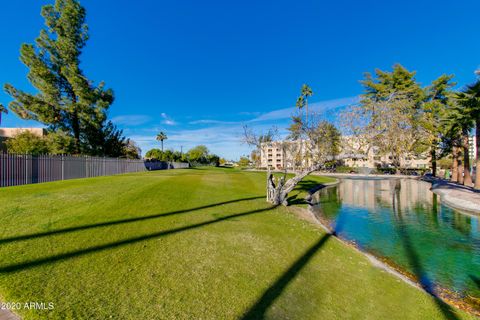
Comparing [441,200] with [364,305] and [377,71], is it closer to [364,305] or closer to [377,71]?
[364,305]

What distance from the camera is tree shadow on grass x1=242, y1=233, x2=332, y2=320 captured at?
3.18 m

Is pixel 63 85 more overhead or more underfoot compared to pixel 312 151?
more overhead

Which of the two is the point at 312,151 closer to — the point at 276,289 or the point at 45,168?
the point at 276,289

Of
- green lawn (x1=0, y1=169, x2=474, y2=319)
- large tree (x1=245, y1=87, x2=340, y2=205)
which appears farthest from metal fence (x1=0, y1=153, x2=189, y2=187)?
large tree (x1=245, y1=87, x2=340, y2=205)

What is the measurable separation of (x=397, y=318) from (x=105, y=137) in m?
29.7

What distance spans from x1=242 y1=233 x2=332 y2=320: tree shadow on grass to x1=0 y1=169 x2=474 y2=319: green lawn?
18mm

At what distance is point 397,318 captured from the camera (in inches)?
139

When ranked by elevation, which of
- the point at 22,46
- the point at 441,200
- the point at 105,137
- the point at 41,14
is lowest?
the point at 441,200

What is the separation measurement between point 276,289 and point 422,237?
8.01 m

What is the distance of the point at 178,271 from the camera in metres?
4.03

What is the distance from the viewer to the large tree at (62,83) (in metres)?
19.8

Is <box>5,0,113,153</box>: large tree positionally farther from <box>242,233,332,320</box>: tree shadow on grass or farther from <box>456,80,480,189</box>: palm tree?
<box>456,80,480,189</box>: palm tree

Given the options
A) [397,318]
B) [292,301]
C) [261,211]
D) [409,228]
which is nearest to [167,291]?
[292,301]

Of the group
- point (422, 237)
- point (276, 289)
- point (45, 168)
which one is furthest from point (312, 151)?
point (45, 168)
